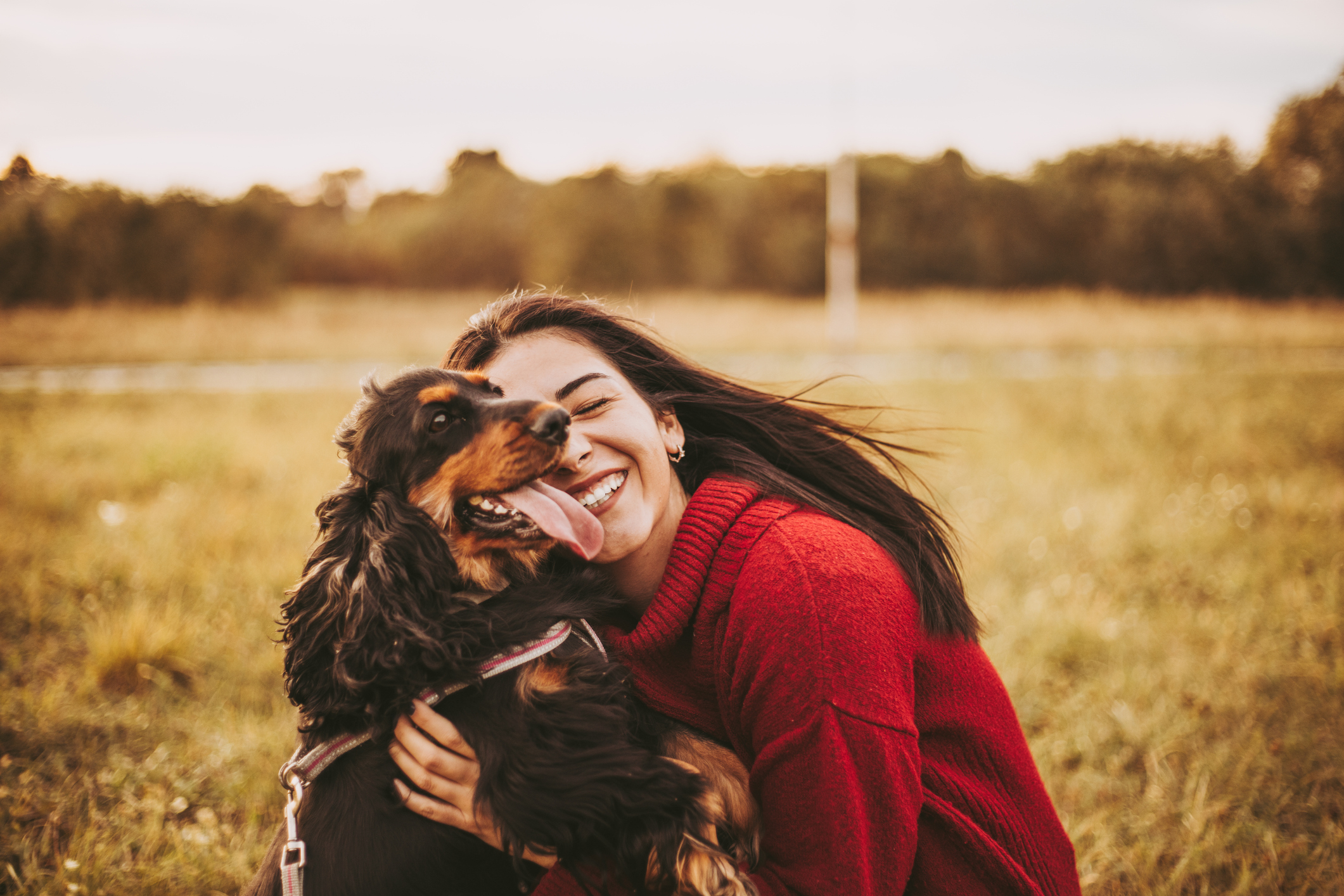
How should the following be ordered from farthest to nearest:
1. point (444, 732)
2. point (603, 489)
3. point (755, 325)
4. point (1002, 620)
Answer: point (755, 325) → point (1002, 620) → point (603, 489) → point (444, 732)

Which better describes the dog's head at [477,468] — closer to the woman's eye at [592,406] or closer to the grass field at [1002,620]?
the woman's eye at [592,406]

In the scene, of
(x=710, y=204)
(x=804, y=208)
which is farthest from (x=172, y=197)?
(x=804, y=208)

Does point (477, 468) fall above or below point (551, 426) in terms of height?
below

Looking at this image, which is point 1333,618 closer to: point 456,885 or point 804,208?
point 456,885

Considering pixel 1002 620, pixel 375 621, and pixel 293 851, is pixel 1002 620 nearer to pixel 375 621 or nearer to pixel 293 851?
pixel 375 621

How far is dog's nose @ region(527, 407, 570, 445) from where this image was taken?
6.28ft

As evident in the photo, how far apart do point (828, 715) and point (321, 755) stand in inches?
43.8

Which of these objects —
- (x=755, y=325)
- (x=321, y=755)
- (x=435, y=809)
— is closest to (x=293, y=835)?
(x=321, y=755)

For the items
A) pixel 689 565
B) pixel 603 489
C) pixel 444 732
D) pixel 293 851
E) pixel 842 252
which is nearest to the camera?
pixel 293 851

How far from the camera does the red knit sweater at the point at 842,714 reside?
4.69ft

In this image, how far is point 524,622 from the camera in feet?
6.17

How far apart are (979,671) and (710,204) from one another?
25.3 m

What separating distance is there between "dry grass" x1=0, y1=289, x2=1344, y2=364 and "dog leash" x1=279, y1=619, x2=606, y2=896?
1064 cm

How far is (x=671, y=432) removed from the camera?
7.85 ft
